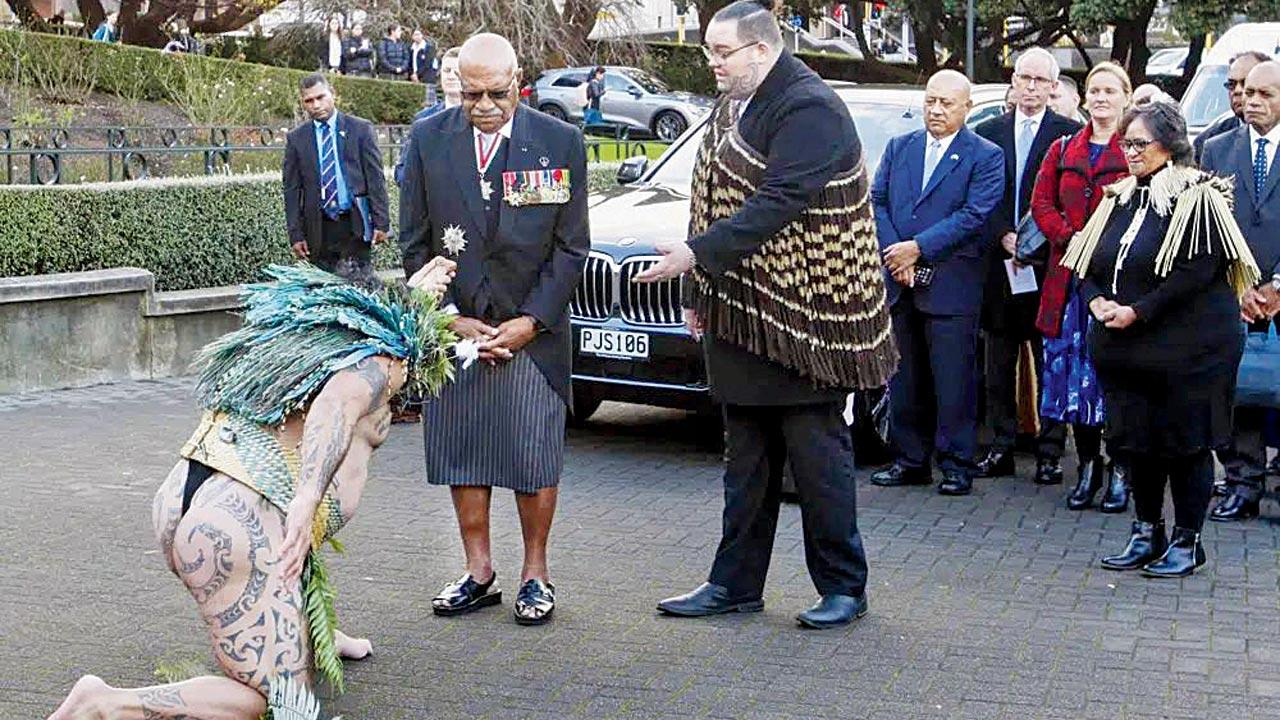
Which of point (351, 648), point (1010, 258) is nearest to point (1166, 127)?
point (1010, 258)

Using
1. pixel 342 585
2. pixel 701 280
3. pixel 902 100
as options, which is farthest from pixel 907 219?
pixel 342 585

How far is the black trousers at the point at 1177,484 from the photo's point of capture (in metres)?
7.27

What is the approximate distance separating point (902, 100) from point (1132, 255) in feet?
12.0

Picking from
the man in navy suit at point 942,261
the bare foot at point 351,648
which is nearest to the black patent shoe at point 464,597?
the bare foot at point 351,648

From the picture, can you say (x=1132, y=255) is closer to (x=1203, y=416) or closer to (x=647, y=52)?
(x=1203, y=416)

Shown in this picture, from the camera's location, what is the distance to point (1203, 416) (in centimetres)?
718

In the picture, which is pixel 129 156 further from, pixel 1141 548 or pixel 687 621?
pixel 1141 548

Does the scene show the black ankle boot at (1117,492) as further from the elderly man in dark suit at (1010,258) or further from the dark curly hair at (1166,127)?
the dark curly hair at (1166,127)

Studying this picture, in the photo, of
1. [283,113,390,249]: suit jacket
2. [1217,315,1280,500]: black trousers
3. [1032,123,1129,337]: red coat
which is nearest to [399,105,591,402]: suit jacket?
[1032,123,1129,337]: red coat

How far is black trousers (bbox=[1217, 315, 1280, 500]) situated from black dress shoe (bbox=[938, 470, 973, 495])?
3.92ft

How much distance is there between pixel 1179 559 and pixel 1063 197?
2192 millimetres

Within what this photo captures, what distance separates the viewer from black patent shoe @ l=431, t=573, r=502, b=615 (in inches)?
262

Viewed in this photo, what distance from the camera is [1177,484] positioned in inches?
289

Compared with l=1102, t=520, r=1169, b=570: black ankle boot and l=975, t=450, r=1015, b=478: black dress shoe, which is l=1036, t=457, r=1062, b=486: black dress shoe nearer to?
l=975, t=450, r=1015, b=478: black dress shoe
